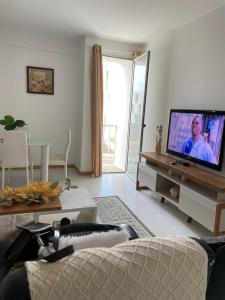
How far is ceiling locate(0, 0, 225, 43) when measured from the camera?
108 inches

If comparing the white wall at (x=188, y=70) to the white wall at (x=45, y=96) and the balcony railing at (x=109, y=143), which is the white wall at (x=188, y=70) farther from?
the balcony railing at (x=109, y=143)

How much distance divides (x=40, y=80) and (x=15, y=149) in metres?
1.79

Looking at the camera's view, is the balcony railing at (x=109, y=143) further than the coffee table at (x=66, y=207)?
Yes

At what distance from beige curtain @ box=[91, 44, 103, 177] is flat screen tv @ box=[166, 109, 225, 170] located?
1.42 meters

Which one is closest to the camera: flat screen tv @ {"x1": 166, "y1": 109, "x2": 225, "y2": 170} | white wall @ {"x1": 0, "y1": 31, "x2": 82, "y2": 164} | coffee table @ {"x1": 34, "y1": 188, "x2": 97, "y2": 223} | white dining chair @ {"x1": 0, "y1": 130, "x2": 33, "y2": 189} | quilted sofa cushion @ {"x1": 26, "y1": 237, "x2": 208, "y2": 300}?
quilted sofa cushion @ {"x1": 26, "y1": 237, "x2": 208, "y2": 300}

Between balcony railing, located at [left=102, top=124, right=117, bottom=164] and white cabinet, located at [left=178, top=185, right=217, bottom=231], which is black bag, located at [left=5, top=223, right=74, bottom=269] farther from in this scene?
balcony railing, located at [left=102, top=124, right=117, bottom=164]

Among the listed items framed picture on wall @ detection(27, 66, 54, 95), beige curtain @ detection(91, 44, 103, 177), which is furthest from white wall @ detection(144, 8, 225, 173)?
framed picture on wall @ detection(27, 66, 54, 95)

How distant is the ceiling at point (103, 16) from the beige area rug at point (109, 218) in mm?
2418

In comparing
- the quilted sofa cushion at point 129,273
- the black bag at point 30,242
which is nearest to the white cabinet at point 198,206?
the quilted sofa cushion at point 129,273

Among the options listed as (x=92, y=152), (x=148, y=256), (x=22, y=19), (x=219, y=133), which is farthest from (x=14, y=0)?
(x=148, y=256)

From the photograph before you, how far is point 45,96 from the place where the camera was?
4645 millimetres

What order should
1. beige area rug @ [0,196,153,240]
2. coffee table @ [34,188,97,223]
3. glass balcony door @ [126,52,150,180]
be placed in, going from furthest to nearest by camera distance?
glass balcony door @ [126,52,150,180], coffee table @ [34,188,97,223], beige area rug @ [0,196,153,240]

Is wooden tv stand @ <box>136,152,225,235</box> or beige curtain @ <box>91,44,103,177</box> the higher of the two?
beige curtain @ <box>91,44,103,177</box>

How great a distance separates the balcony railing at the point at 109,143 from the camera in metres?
5.71
